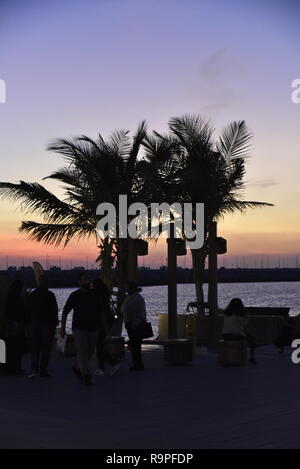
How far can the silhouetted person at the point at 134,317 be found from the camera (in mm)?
15484

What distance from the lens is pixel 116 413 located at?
10391 millimetres

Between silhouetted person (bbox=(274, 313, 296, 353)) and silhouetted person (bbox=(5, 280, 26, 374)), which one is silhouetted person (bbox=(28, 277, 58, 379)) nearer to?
silhouetted person (bbox=(5, 280, 26, 374))

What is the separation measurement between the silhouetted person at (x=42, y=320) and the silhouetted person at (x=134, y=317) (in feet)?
5.40

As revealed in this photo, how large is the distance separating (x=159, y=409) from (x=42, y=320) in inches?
162

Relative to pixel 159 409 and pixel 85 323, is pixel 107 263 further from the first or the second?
pixel 159 409

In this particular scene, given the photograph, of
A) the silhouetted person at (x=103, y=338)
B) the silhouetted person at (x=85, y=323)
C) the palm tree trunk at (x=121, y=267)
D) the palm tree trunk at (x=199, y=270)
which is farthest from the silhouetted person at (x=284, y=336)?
the palm tree trunk at (x=199, y=270)

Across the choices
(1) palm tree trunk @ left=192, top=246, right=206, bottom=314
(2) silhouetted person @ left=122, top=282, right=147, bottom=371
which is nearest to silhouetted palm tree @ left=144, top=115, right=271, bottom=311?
(1) palm tree trunk @ left=192, top=246, right=206, bottom=314

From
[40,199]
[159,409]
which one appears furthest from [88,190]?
[159,409]

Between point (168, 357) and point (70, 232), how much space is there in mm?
7301

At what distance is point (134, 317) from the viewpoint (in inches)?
615

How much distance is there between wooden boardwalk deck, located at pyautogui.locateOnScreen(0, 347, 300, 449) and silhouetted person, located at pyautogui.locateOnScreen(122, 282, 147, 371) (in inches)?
12.7

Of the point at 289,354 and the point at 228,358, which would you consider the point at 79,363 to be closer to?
the point at 228,358

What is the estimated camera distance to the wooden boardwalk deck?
8.46 meters

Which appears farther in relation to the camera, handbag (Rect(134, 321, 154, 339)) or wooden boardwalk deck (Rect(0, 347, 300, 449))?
handbag (Rect(134, 321, 154, 339))
